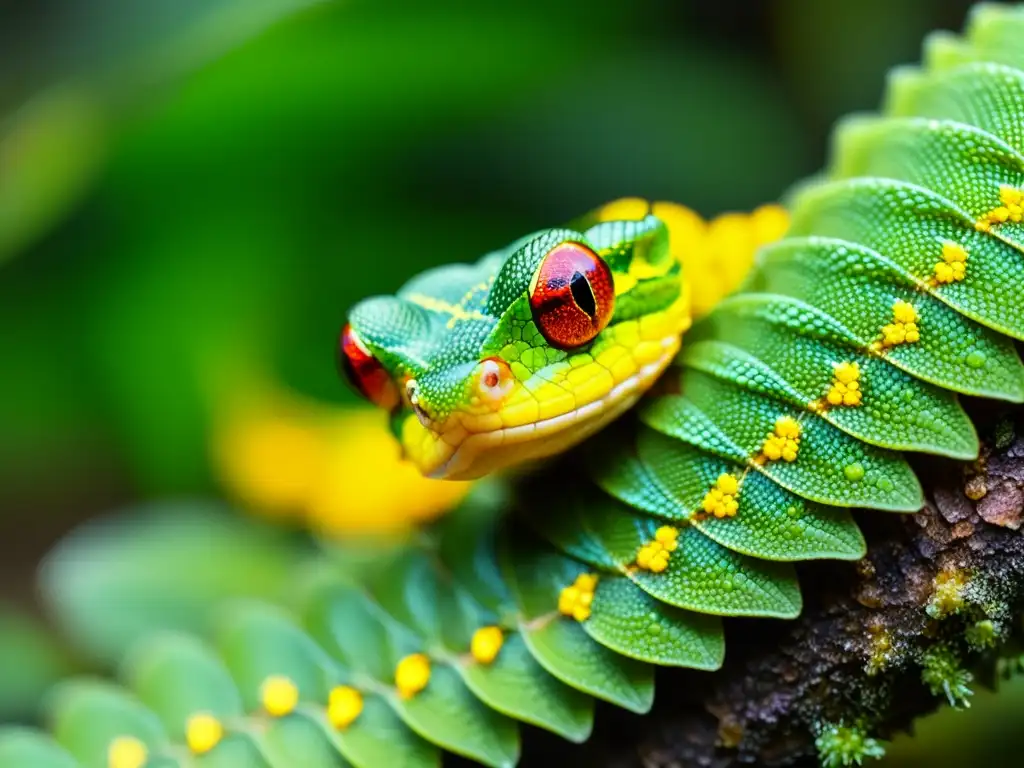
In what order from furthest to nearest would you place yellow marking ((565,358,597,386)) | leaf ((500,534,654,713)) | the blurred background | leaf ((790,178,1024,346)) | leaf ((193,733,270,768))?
1. the blurred background
2. leaf ((193,733,270,768))
3. leaf ((500,534,654,713))
4. yellow marking ((565,358,597,386))
5. leaf ((790,178,1024,346))

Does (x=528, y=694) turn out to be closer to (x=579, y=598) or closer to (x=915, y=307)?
(x=579, y=598)

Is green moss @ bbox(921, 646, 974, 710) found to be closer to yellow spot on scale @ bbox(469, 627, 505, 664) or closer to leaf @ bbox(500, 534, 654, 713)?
leaf @ bbox(500, 534, 654, 713)

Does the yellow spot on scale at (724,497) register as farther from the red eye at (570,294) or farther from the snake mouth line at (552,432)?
the red eye at (570,294)

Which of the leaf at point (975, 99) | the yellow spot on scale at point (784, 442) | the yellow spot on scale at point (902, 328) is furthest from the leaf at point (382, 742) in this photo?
the leaf at point (975, 99)

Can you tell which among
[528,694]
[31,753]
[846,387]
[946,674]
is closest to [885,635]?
[946,674]

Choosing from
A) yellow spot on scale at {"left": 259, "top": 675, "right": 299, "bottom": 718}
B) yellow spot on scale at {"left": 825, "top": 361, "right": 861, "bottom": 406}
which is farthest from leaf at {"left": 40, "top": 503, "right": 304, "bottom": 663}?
yellow spot on scale at {"left": 825, "top": 361, "right": 861, "bottom": 406}

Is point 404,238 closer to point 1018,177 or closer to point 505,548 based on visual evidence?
point 505,548
